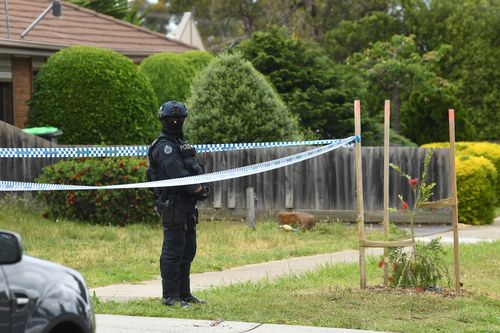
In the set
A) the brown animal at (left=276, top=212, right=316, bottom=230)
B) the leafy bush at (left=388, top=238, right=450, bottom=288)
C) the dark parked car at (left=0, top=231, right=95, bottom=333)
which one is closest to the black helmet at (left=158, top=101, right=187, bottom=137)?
the leafy bush at (left=388, top=238, right=450, bottom=288)

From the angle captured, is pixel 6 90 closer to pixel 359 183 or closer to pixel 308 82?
pixel 308 82

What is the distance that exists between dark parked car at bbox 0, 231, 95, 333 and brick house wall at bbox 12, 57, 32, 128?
17.7m

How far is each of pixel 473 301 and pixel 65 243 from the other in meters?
6.97

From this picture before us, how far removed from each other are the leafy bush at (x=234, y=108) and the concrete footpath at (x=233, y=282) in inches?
140

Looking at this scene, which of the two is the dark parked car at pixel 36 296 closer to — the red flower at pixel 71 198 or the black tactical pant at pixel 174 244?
the black tactical pant at pixel 174 244

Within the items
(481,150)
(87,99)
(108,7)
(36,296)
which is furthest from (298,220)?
(108,7)

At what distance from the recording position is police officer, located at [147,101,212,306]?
363 inches

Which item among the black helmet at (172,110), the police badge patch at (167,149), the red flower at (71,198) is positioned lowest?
the red flower at (71,198)

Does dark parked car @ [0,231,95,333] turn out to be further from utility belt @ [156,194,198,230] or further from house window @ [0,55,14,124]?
house window @ [0,55,14,124]

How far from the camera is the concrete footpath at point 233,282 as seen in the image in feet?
27.2

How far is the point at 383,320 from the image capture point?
28.4 ft

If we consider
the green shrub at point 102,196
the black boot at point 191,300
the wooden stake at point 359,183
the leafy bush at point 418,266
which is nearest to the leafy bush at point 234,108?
the green shrub at point 102,196

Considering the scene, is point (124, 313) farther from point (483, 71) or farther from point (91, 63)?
point (483, 71)

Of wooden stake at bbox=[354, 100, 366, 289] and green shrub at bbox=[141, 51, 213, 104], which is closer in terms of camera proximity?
wooden stake at bbox=[354, 100, 366, 289]
